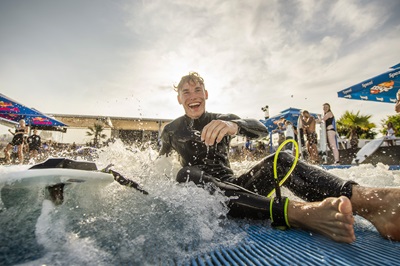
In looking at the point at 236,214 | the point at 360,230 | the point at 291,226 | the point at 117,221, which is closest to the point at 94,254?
the point at 117,221

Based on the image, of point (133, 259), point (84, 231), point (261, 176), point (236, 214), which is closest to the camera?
point (133, 259)

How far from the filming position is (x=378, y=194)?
1.14 m

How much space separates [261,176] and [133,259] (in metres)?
1.07

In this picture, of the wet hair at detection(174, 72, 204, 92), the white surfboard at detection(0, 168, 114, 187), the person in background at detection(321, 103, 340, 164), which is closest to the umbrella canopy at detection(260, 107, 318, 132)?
the person in background at detection(321, 103, 340, 164)

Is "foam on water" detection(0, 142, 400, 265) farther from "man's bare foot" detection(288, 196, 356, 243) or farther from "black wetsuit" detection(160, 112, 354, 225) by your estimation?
"man's bare foot" detection(288, 196, 356, 243)

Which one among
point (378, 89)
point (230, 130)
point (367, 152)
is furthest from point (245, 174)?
point (378, 89)

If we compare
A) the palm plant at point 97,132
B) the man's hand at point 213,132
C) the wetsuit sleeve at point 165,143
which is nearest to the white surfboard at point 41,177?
the man's hand at point 213,132

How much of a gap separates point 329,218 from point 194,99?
1610mm

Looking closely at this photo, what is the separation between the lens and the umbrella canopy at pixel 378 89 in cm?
573

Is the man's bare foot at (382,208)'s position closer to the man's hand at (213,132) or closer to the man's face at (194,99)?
the man's hand at (213,132)

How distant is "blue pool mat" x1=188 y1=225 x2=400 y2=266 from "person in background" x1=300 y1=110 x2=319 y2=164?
6138 mm

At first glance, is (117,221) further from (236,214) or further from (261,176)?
(261,176)

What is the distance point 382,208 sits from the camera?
43.3 inches

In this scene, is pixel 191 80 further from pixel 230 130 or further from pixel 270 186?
pixel 270 186
